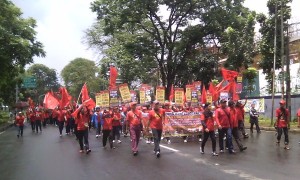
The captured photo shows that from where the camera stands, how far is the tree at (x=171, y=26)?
35656 millimetres

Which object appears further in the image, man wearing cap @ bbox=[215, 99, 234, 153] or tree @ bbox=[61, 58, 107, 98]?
tree @ bbox=[61, 58, 107, 98]

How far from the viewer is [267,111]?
33156 millimetres

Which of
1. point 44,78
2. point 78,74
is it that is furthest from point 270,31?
point 44,78

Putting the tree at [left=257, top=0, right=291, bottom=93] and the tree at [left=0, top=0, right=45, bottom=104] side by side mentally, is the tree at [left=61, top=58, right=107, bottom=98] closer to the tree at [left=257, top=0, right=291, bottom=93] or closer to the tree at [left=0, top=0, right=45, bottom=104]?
the tree at [left=0, top=0, right=45, bottom=104]

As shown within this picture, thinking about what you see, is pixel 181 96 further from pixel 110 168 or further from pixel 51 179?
pixel 51 179

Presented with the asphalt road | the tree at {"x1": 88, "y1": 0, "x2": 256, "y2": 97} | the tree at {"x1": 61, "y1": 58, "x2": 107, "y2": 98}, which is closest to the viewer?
the asphalt road

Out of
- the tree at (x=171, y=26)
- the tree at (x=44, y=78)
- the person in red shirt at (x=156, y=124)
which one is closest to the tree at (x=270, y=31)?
the tree at (x=171, y=26)

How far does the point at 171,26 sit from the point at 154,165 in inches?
1087

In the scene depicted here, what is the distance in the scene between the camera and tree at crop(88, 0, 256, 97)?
35656 millimetres

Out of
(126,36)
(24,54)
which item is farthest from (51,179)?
(126,36)

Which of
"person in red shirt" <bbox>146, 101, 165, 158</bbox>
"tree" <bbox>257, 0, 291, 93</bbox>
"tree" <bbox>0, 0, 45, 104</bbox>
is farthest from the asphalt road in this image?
"tree" <bbox>0, 0, 45, 104</bbox>

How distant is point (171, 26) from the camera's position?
37.6m

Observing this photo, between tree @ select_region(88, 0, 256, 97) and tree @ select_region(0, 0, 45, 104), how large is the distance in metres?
6.80

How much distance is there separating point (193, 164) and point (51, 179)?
12.4ft
